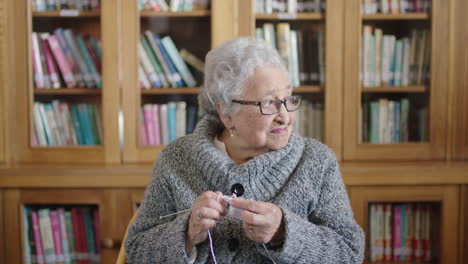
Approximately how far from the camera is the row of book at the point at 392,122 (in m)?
2.67

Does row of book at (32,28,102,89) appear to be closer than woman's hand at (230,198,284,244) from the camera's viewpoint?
No

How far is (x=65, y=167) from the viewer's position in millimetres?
2535

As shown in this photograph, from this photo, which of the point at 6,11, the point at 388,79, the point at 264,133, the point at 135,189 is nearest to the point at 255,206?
the point at 264,133

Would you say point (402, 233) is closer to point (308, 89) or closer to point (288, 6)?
point (308, 89)

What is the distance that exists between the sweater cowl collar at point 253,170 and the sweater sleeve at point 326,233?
0.40 ft

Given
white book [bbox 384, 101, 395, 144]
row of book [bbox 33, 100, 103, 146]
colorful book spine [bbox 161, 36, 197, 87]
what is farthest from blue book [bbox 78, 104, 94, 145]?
white book [bbox 384, 101, 395, 144]

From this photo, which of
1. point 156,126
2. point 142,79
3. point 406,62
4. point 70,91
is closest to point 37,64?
point 70,91

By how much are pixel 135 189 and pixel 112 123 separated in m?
0.34

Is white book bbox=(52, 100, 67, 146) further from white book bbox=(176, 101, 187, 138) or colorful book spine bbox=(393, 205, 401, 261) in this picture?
colorful book spine bbox=(393, 205, 401, 261)

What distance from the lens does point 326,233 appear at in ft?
5.22

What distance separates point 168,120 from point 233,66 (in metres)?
1.05

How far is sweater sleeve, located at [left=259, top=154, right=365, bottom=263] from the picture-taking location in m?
1.50

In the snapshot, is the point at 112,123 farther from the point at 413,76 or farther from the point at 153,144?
the point at 413,76

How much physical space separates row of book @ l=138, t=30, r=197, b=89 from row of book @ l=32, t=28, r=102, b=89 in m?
0.21
